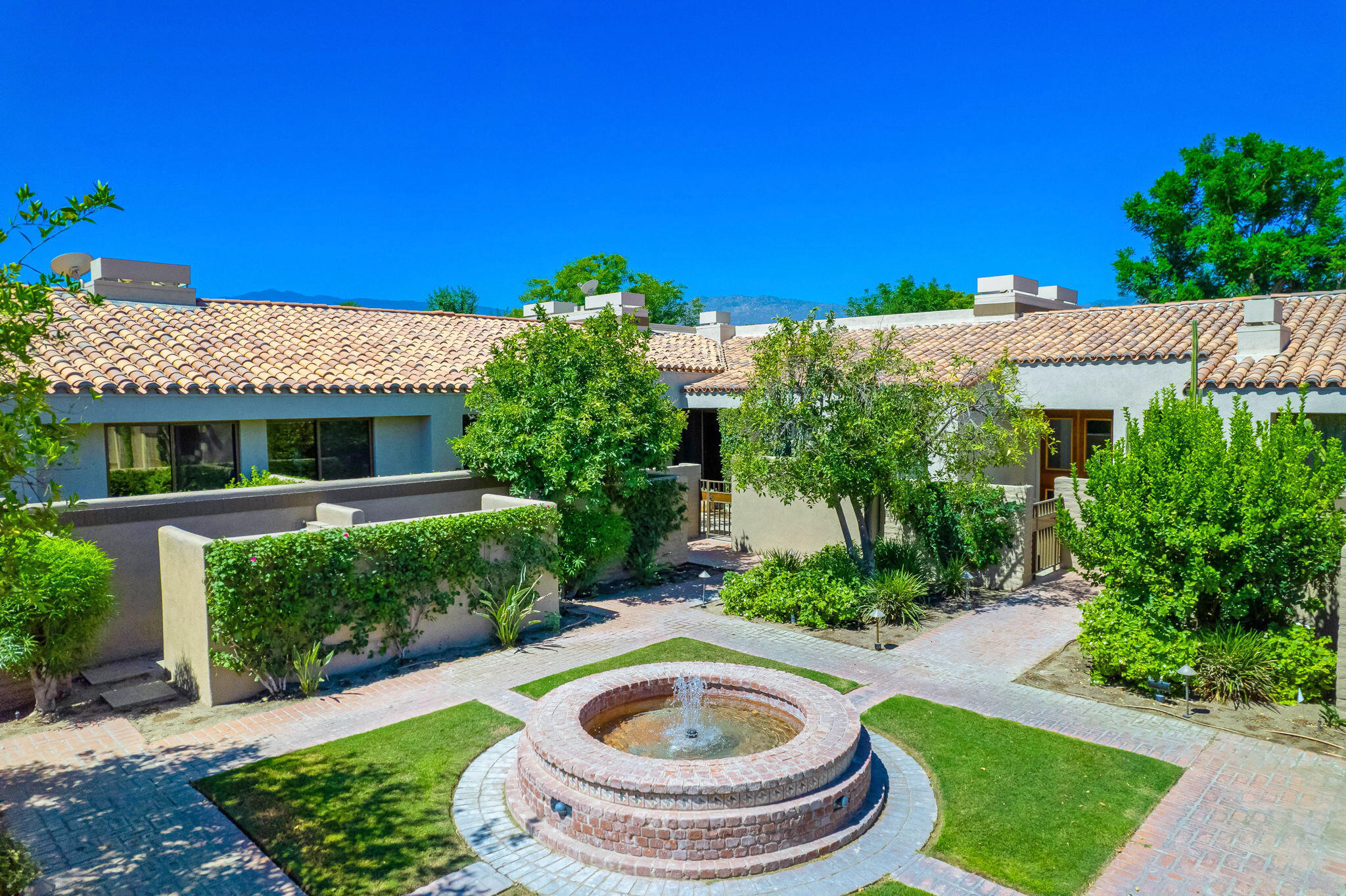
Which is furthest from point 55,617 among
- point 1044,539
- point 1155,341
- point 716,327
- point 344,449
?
point 716,327

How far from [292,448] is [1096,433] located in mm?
17345

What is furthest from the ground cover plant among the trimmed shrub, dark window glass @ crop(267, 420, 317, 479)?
dark window glass @ crop(267, 420, 317, 479)

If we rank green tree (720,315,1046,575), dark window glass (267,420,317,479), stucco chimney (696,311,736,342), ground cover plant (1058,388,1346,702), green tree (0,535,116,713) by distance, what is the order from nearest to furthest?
1. green tree (0,535,116,713)
2. ground cover plant (1058,388,1346,702)
3. green tree (720,315,1046,575)
4. dark window glass (267,420,317,479)
5. stucco chimney (696,311,736,342)

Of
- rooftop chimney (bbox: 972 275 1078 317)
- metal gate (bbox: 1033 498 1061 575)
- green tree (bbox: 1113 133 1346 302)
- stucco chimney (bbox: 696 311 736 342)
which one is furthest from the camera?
green tree (bbox: 1113 133 1346 302)

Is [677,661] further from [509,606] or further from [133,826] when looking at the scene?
[133,826]

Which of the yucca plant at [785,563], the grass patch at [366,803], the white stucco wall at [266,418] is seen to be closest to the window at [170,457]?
the white stucco wall at [266,418]

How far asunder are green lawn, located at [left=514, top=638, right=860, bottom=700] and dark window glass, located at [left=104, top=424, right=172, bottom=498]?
8137mm

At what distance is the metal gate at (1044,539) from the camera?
56.4 ft

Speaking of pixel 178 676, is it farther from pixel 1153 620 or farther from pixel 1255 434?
pixel 1255 434

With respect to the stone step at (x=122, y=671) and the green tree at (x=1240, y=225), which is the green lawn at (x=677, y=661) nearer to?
the stone step at (x=122, y=671)

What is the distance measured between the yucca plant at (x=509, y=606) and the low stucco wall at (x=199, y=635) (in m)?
0.38

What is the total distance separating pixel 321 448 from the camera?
17.7 meters

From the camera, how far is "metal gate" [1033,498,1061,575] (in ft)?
56.4

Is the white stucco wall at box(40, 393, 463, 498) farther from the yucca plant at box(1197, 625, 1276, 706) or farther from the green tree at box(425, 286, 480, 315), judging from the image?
the green tree at box(425, 286, 480, 315)
